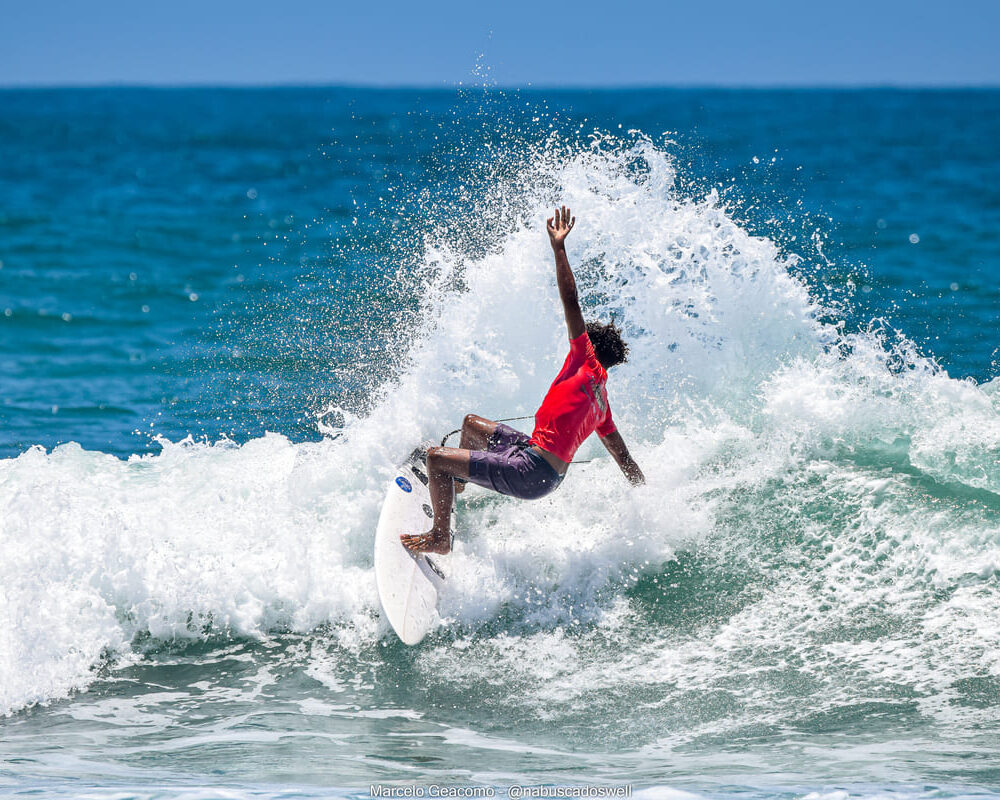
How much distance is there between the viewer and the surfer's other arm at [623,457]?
6840 millimetres

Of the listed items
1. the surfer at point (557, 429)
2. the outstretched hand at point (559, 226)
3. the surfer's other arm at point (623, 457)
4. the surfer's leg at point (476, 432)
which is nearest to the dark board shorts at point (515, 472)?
the surfer at point (557, 429)

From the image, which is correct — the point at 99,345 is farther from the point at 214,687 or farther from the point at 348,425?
the point at 214,687

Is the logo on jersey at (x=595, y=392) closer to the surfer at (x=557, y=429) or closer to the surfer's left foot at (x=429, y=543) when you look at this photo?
the surfer at (x=557, y=429)

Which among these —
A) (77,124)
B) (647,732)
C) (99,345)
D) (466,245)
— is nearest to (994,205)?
(466,245)

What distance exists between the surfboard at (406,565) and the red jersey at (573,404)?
A: 1.24 metres

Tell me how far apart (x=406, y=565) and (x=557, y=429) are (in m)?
1.44

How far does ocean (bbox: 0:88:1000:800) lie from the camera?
5449 mm

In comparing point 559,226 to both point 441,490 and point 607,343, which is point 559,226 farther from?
point 441,490

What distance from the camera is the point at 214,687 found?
6379mm

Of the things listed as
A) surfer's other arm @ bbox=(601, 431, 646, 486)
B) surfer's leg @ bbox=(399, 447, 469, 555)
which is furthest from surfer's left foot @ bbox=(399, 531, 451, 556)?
surfer's other arm @ bbox=(601, 431, 646, 486)

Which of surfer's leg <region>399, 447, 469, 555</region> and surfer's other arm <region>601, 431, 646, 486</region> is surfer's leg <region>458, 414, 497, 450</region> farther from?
surfer's other arm <region>601, 431, 646, 486</region>

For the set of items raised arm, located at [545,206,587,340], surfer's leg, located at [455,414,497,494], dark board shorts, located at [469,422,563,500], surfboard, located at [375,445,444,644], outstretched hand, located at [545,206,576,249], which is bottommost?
surfboard, located at [375,445,444,644]

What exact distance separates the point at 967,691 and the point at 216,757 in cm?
430

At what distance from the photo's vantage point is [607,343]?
6.30 meters
